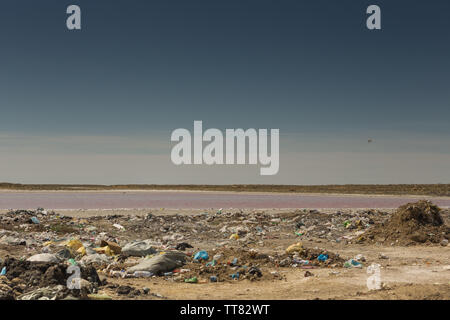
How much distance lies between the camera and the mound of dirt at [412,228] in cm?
1215

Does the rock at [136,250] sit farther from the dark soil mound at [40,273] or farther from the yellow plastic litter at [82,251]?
the dark soil mound at [40,273]

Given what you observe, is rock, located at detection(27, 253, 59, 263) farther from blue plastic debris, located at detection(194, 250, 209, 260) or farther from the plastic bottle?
blue plastic debris, located at detection(194, 250, 209, 260)

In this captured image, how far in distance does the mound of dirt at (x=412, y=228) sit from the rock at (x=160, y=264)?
256 inches

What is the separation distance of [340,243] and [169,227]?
237 inches

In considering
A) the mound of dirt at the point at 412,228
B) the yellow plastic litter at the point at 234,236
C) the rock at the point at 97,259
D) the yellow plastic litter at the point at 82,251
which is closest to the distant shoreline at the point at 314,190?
the mound of dirt at the point at 412,228

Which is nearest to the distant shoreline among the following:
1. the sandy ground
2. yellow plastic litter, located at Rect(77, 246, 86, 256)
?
the sandy ground

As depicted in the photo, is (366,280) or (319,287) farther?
(366,280)

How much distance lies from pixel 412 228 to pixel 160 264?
8.06 m

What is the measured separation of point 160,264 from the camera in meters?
8.42

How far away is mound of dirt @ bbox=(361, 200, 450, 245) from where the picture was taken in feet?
39.9

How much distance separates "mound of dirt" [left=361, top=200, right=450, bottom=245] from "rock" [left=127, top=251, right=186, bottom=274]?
256 inches
